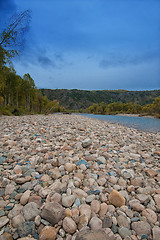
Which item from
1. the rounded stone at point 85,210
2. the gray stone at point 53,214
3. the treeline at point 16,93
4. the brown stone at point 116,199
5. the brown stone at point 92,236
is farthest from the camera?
the treeline at point 16,93

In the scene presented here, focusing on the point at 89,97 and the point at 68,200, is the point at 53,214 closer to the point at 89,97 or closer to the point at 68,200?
the point at 68,200

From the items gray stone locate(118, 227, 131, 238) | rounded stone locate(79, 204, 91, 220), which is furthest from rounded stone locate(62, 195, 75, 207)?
gray stone locate(118, 227, 131, 238)

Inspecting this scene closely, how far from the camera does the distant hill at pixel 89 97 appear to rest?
139m

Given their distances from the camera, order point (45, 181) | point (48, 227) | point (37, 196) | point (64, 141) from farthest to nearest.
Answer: point (64, 141) < point (45, 181) < point (37, 196) < point (48, 227)

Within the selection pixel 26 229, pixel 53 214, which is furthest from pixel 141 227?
pixel 26 229

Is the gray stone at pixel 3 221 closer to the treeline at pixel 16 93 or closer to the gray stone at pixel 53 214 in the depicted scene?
the gray stone at pixel 53 214

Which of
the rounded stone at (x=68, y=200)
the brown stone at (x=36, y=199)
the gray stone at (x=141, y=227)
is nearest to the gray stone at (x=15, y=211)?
the brown stone at (x=36, y=199)

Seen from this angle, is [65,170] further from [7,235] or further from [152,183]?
[152,183]

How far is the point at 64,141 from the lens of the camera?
450 centimetres

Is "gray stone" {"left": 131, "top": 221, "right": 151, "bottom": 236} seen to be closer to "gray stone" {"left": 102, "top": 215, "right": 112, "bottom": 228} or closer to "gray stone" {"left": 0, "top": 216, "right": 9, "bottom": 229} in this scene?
"gray stone" {"left": 102, "top": 215, "right": 112, "bottom": 228}

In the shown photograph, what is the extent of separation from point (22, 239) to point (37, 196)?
22.9 inches

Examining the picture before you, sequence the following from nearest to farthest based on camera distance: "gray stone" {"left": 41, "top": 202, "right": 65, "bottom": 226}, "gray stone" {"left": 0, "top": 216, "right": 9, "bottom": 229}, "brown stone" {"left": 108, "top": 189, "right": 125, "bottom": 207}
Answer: "gray stone" {"left": 0, "top": 216, "right": 9, "bottom": 229}
"gray stone" {"left": 41, "top": 202, "right": 65, "bottom": 226}
"brown stone" {"left": 108, "top": 189, "right": 125, "bottom": 207}

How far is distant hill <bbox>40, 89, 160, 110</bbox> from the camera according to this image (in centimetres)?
13869

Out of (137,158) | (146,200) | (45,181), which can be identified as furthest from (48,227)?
(137,158)
